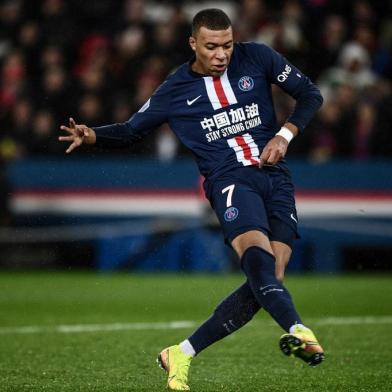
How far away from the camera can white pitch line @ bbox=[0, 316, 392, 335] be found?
9.67 meters

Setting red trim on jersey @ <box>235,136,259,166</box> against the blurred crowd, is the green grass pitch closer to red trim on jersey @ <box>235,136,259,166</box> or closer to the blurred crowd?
red trim on jersey @ <box>235,136,259,166</box>

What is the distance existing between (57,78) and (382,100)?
459cm

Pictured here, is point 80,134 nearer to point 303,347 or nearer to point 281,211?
point 281,211

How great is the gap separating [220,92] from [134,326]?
3.67 meters

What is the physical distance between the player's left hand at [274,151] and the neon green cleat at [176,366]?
4.04 ft

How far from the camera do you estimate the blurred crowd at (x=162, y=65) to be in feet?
49.2

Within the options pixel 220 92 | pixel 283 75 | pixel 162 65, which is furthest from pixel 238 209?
pixel 162 65

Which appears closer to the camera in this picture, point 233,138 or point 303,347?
point 303,347

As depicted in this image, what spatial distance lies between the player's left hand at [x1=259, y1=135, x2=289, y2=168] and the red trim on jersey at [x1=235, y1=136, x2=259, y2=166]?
20 cm

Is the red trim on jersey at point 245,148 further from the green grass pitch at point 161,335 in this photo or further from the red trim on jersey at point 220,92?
the green grass pitch at point 161,335

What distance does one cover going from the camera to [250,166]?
21.9 feet

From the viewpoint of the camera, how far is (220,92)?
6844 millimetres

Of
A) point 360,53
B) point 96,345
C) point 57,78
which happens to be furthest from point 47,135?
point 96,345

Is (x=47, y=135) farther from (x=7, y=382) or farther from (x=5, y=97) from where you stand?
(x=7, y=382)
